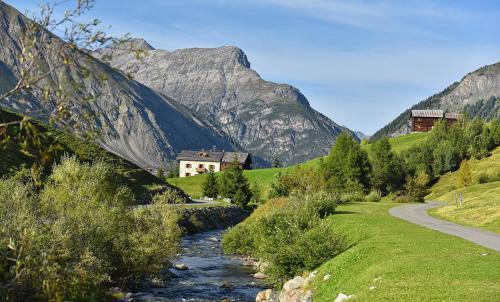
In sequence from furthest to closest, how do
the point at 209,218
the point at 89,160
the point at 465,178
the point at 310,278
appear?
the point at 465,178 → the point at 89,160 → the point at 209,218 → the point at 310,278

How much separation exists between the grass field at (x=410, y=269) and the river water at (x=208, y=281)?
848 centimetres

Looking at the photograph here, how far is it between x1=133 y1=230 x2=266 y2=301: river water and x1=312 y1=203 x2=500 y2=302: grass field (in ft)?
27.8

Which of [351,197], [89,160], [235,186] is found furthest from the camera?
[235,186]

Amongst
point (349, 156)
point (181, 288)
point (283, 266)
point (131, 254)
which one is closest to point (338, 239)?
point (283, 266)

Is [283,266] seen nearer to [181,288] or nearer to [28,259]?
[181,288]

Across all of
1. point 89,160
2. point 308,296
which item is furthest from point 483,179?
point 308,296


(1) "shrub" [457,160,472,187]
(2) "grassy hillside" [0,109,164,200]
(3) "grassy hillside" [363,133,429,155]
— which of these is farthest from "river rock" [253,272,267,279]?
(3) "grassy hillside" [363,133,429,155]

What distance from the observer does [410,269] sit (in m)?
24.6

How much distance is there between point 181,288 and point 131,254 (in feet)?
16.3

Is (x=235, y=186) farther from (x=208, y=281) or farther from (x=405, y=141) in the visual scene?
(x=405, y=141)

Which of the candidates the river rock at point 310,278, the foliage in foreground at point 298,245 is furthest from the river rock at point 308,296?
the foliage in foreground at point 298,245

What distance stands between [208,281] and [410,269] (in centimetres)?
2126

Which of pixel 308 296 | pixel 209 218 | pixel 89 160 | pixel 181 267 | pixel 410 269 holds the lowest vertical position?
pixel 181 267

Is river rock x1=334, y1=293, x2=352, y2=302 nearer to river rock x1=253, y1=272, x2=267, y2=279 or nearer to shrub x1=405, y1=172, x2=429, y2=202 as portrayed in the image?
river rock x1=253, y1=272, x2=267, y2=279
